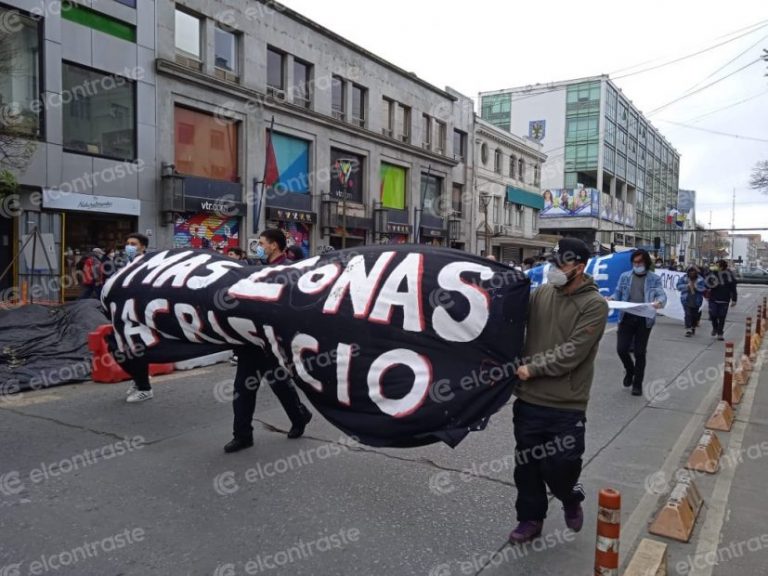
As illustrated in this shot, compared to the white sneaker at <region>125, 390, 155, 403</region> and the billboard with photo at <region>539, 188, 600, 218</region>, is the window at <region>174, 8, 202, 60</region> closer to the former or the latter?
the white sneaker at <region>125, 390, 155, 403</region>

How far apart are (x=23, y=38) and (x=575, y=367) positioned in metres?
16.8

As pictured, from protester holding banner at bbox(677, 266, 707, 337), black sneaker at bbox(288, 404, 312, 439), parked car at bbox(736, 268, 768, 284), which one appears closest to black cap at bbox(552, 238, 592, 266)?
black sneaker at bbox(288, 404, 312, 439)

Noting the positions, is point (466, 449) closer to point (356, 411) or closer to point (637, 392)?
point (356, 411)

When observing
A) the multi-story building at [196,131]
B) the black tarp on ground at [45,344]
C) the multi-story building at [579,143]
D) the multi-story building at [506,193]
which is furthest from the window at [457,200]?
the multi-story building at [579,143]

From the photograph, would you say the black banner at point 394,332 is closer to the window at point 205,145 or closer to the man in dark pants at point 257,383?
the man in dark pants at point 257,383

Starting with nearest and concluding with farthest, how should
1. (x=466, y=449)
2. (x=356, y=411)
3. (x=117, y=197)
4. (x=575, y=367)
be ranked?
(x=575, y=367) < (x=356, y=411) < (x=466, y=449) < (x=117, y=197)

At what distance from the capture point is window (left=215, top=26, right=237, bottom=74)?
66.7 feet

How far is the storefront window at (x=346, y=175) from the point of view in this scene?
81.7 ft

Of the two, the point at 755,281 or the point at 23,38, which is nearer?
the point at 23,38

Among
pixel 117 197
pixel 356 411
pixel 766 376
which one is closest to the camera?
pixel 356 411

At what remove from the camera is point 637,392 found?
7.59 metres

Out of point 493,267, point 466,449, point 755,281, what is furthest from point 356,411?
point 755,281

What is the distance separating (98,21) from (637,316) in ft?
52.8

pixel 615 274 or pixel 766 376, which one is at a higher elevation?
pixel 615 274
